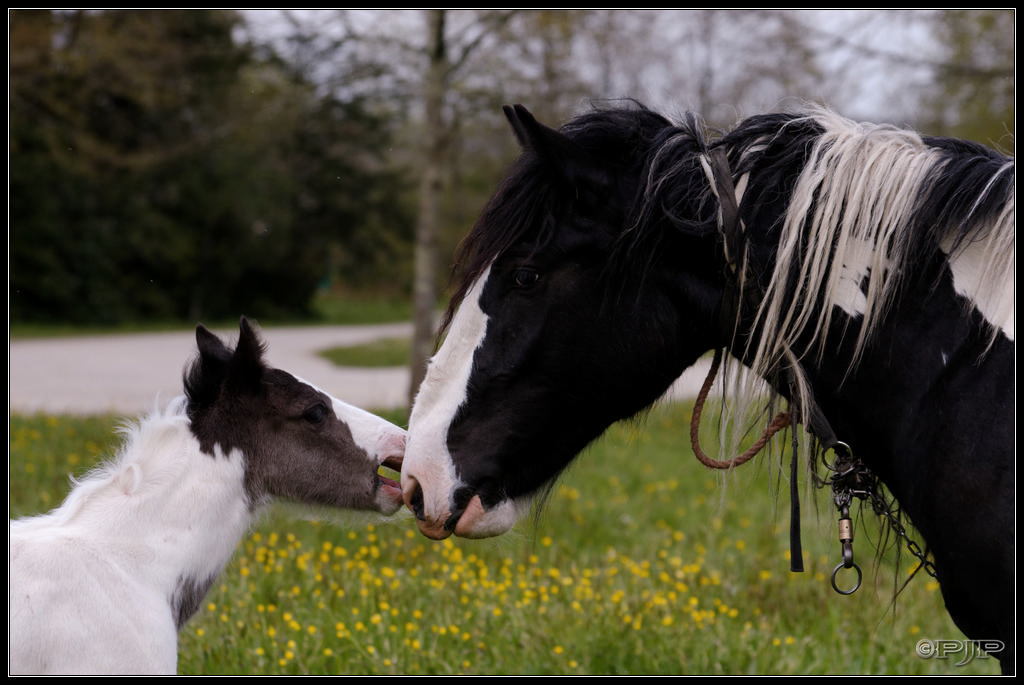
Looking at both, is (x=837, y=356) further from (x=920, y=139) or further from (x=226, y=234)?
(x=226, y=234)

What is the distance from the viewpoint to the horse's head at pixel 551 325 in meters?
1.95

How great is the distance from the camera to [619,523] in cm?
646

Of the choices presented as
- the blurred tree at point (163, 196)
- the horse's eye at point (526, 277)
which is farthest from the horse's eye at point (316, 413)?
the blurred tree at point (163, 196)

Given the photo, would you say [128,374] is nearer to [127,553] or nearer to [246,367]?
[246,367]

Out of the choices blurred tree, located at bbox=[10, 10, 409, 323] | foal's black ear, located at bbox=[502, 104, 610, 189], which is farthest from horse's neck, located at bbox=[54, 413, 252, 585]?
blurred tree, located at bbox=[10, 10, 409, 323]

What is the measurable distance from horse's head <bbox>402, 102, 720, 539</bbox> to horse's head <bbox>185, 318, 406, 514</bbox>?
0.96 metres

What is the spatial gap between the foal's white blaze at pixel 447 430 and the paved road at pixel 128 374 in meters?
5.47

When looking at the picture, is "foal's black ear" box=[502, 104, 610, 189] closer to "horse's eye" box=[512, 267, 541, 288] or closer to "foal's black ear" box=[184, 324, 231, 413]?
"horse's eye" box=[512, 267, 541, 288]

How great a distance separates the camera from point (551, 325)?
6.46ft

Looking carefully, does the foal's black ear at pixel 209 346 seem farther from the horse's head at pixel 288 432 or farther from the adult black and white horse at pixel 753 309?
the adult black and white horse at pixel 753 309

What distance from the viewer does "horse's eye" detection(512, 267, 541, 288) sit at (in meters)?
1.97

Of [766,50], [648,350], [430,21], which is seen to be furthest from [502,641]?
[766,50]

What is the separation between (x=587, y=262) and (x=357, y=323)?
27852mm

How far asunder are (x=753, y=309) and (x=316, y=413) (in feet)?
5.37
